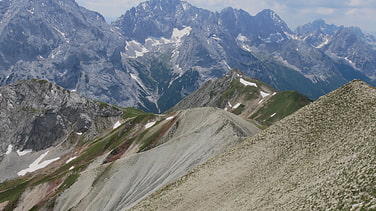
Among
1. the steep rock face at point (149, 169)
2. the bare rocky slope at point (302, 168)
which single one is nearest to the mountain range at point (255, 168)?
the bare rocky slope at point (302, 168)

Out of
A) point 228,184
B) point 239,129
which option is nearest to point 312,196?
point 228,184

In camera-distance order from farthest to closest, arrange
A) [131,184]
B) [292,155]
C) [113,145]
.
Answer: [113,145] → [131,184] → [292,155]

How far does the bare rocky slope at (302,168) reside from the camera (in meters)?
30.7

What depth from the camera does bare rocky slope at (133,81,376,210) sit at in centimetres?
3070

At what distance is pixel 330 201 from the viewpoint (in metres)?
29.0

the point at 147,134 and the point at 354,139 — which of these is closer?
the point at 354,139

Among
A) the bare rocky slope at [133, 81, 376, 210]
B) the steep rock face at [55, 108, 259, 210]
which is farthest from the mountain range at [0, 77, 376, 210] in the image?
the steep rock face at [55, 108, 259, 210]

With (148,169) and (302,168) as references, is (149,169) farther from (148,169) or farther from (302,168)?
(302,168)

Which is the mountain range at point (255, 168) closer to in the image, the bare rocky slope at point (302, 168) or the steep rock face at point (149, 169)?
the bare rocky slope at point (302, 168)

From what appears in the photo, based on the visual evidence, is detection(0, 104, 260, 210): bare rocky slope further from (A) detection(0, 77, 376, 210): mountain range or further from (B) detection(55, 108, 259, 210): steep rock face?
(A) detection(0, 77, 376, 210): mountain range

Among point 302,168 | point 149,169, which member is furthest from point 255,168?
point 149,169

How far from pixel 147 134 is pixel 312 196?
9714 cm

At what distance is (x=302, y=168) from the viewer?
138 ft

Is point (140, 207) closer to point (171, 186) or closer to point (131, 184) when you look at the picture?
point (171, 186)
